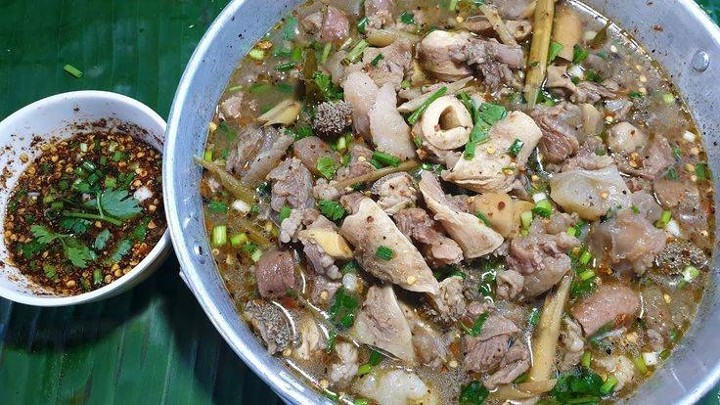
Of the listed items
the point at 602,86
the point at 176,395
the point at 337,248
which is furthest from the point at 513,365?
the point at 176,395

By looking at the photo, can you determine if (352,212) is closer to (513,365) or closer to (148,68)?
(513,365)

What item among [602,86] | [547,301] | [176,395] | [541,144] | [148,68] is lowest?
[176,395]

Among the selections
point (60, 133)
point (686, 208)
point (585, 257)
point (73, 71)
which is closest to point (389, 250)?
point (585, 257)

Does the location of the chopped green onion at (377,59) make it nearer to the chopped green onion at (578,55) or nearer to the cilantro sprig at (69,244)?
the chopped green onion at (578,55)

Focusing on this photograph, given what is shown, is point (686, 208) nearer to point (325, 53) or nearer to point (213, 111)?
point (325, 53)

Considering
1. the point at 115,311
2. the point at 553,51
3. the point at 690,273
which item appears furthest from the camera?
the point at 115,311

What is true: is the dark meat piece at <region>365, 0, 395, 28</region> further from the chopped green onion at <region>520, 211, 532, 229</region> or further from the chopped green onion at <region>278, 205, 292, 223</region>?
the chopped green onion at <region>520, 211, 532, 229</region>
